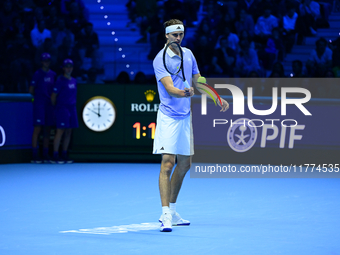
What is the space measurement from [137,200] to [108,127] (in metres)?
4.02

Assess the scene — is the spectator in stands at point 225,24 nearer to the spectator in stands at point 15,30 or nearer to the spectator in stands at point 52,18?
the spectator in stands at point 52,18

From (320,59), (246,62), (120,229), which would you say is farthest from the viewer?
(246,62)

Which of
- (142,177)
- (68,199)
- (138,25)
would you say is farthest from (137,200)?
(138,25)

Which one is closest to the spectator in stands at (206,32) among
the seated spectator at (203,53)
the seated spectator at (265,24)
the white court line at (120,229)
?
the seated spectator at (203,53)

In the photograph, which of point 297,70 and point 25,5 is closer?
point 297,70

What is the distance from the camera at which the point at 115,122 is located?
33.4 feet

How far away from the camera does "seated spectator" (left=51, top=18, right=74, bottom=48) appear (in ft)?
40.7

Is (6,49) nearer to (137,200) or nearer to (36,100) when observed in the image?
(36,100)

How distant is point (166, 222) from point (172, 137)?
2.47 feet

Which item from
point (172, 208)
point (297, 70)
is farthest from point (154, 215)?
point (297, 70)

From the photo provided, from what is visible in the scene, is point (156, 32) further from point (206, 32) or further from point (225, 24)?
point (225, 24)

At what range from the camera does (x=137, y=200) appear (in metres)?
6.32

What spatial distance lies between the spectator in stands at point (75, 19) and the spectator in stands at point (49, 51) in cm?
85

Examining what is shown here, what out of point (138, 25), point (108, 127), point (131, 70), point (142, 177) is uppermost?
point (138, 25)
